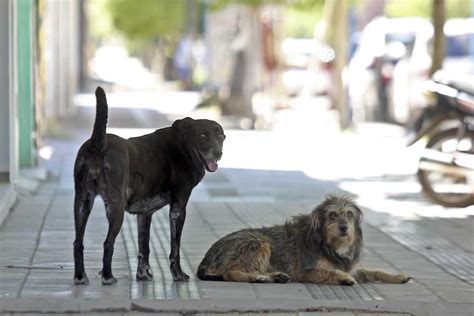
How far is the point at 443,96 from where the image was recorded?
14367 mm

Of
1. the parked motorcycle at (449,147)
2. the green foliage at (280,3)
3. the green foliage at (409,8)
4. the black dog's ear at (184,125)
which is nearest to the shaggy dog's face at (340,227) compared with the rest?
the black dog's ear at (184,125)

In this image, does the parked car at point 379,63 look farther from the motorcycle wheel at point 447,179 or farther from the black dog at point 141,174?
the black dog at point 141,174

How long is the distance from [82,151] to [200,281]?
1343 mm

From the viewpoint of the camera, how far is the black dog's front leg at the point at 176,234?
8438 mm

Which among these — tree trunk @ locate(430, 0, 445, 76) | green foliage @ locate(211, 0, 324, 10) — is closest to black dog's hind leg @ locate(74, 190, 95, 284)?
tree trunk @ locate(430, 0, 445, 76)

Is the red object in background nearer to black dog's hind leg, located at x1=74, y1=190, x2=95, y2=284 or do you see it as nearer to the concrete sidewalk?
the concrete sidewalk

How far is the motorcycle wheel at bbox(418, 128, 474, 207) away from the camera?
13797 millimetres

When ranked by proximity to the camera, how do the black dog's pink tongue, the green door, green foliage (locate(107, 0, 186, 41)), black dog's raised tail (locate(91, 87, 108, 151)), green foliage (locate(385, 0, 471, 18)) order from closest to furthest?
black dog's raised tail (locate(91, 87, 108, 151)) < the black dog's pink tongue < the green door < green foliage (locate(385, 0, 471, 18)) < green foliage (locate(107, 0, 186, 41))

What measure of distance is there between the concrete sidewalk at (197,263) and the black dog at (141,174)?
0.98ft

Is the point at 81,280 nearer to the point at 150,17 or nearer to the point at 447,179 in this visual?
the point at 447,179

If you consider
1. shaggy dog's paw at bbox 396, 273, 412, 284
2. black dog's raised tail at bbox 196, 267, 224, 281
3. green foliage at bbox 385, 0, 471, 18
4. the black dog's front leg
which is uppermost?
the black dog's front leg

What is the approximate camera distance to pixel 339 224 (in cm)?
851

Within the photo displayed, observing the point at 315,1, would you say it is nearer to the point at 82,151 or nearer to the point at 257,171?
the point at 257,171

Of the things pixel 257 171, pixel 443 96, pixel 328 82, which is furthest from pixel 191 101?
pixel 443 96
